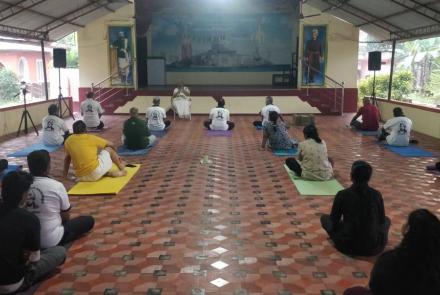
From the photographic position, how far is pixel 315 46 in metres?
14.0

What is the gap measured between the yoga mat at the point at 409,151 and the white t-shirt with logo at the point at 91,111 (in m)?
6.46

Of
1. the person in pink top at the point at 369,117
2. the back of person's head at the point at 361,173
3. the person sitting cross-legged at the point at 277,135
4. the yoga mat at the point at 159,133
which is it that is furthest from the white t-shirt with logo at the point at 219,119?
the back of person's head at the point at 361,173

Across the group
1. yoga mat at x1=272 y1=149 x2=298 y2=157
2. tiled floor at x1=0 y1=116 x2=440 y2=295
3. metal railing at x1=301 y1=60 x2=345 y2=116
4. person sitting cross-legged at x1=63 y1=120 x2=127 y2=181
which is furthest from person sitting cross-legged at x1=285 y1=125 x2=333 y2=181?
metal railing at x1=301 y1=60 x2=345 y2=116

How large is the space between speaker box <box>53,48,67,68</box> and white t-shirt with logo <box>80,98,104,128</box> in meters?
2.13

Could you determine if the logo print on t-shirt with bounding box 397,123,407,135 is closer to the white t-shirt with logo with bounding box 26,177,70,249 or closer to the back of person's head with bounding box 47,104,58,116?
the back of person's head with bounding box 47,104,58,116

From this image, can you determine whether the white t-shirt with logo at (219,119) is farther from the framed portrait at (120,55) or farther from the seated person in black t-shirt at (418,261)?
the seated person in black t-shirt at (418,261)

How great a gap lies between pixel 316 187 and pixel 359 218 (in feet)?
7.02

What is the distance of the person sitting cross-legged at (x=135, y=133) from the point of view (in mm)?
7797

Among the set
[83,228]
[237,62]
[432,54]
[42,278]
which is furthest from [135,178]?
[432,54]

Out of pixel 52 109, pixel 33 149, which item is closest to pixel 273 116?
pixel 52 109

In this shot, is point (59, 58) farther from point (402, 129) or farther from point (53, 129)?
point (402, 129)

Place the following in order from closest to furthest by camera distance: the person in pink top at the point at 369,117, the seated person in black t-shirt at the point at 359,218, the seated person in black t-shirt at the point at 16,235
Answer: the seated person in black t-shirt at the point at 16,235 < the seated person in black t-shirt at the point at 359,218 < the person in pink top at the point at 369,117

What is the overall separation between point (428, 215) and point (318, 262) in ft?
5.17

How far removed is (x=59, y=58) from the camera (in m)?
11.9
